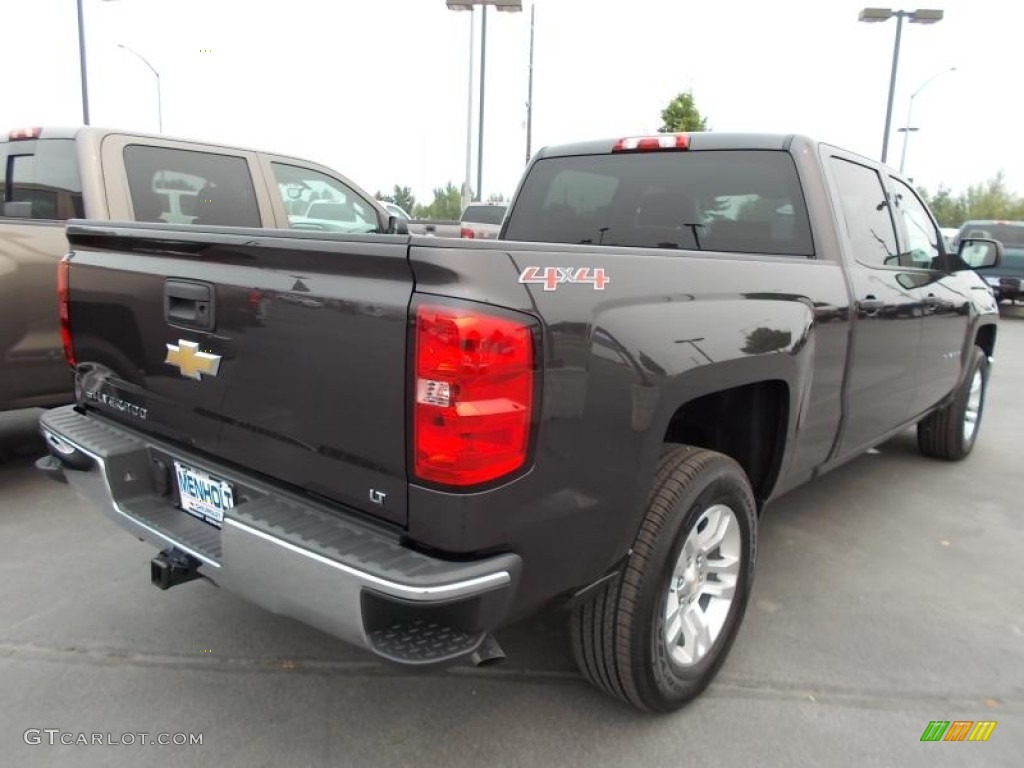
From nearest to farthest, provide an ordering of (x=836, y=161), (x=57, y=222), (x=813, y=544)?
(x=836, y=161) → (x=813, y=544) → (x=57, y=222)

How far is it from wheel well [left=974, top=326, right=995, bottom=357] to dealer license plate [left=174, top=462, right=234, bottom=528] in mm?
5227

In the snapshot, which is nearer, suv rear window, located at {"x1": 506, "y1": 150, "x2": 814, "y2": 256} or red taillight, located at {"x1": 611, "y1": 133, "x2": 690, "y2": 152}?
suv rear window, located at {"x1": 506, "y1": 150, "x2": 814, "y2": 256}

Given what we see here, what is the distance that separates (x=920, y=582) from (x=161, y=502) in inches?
130

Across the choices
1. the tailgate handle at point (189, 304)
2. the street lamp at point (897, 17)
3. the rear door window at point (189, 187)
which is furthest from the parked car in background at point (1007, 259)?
the tailgate handle at point (189, 304)

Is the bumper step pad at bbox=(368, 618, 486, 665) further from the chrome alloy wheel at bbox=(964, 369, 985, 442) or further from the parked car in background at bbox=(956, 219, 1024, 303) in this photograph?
the parked car in background at bbox=(956, 219, 1024, 303)

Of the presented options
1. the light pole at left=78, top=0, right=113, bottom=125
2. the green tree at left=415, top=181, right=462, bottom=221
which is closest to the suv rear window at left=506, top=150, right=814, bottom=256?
the light pole at left=78, top=0, right=113, bottom=125

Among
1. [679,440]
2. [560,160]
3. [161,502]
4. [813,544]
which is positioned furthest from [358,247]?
[813,544]

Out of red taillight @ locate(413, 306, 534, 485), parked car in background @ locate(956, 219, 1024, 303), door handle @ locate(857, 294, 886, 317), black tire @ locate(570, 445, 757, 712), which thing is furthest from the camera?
parked car in background @ locate(956, 219, 1024, 303)

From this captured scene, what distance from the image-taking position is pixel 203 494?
2.36 meters

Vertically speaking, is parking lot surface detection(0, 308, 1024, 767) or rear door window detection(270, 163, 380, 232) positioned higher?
rear door window detection(270, 163, 380, 232)

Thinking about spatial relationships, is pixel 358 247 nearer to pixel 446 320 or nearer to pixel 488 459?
pixel 446 320

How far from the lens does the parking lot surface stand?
2.32 meters

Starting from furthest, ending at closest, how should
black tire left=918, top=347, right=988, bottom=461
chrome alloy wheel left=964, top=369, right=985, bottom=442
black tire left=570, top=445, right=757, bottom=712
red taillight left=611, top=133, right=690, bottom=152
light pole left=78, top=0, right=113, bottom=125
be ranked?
light pole left=78, top=0, right=113, bottom=125 < chrome alloy wheel left=964, top=369, right=985, bottom=442 < black tire left=918, top=347, right=988, bottom=461 < red taillight left=611, top=133, right=690, bottom=152 < black tire left=570, top=445, right=757, bottom=712

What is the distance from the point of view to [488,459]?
1759 mm
